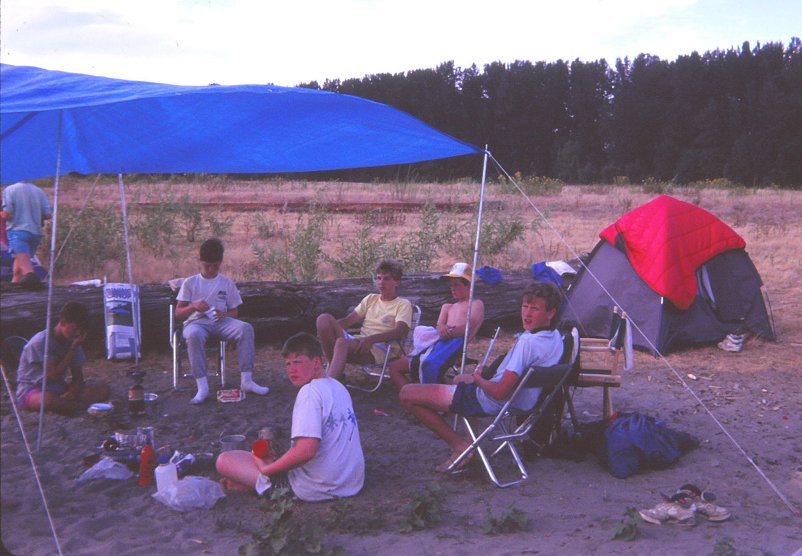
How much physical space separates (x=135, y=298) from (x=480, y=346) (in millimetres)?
2940

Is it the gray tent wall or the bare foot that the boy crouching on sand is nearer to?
the bare foot

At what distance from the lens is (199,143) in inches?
190

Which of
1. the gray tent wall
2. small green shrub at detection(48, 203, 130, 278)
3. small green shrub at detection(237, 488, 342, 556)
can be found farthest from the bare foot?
small green shrub at detection(48, 203, 130, 278)

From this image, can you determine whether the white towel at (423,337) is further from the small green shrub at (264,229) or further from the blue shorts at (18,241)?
the small green shrub at (264,229)

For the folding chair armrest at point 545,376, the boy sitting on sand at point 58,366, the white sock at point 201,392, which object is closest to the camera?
the folding chair armrest at point 545,376

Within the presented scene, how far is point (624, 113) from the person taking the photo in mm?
39500

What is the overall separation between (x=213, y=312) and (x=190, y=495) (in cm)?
201

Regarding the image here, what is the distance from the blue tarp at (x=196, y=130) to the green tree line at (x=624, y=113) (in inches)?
1101

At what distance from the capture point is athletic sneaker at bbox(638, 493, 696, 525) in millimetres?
3475

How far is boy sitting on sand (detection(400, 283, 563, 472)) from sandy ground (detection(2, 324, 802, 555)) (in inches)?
12.8

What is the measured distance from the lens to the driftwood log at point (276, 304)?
6.05m

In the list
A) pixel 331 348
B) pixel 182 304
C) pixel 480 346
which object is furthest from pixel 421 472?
pixel 480 346

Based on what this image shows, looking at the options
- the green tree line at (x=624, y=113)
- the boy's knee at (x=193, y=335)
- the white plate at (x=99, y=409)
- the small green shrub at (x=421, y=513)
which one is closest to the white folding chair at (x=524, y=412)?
the small green shrub at (x=421, y=513)

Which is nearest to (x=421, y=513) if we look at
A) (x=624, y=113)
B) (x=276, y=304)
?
(x=276, y=304)
